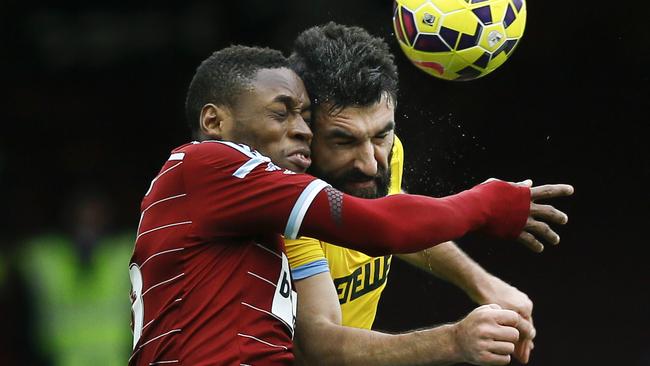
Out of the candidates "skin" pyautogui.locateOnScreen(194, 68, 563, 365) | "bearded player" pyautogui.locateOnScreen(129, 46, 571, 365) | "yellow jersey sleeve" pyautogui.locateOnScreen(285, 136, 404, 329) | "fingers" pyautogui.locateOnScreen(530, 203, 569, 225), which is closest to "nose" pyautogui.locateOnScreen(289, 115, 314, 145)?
"skin" pyautogui.locateOnScreen(194, 68, 563, 365)

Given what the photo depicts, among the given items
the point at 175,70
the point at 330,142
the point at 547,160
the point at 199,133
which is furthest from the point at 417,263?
the point at 175,70

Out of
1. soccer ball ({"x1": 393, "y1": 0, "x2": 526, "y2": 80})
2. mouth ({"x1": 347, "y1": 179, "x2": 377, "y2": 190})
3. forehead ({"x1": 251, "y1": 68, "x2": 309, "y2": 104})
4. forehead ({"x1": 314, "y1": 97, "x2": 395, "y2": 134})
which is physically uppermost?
soccer ball ({"x1": 393, "y1": 0, "x2": 526, "y2": 80})

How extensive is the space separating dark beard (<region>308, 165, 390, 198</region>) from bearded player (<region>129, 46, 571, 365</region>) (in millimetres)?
591

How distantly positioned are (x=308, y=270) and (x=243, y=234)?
0.52m

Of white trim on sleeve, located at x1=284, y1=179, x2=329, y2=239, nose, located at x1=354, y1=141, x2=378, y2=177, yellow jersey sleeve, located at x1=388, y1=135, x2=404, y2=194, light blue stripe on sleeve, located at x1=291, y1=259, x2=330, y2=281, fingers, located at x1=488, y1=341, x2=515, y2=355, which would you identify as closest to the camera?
fingers, located at x1=488, y1=341, x2=515, y2=355

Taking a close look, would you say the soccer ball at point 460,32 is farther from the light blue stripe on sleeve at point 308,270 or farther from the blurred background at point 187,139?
the blurred background at point 187,139

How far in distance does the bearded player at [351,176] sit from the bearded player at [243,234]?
9.7 inches

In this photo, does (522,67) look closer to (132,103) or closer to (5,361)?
(132,103)

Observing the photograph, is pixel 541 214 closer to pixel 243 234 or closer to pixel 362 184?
pixel 362 184

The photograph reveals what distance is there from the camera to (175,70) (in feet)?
28.5

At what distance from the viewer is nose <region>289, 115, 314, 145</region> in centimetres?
382

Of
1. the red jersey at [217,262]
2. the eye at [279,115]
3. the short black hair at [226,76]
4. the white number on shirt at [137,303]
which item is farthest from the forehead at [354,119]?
the white number on shirt at [137,303]

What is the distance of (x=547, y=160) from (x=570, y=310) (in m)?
1.11

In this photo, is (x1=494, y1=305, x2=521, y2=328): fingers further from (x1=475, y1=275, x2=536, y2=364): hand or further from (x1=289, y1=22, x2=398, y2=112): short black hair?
(x1=289, y1=22, x2=398, y2=112): short black hair
